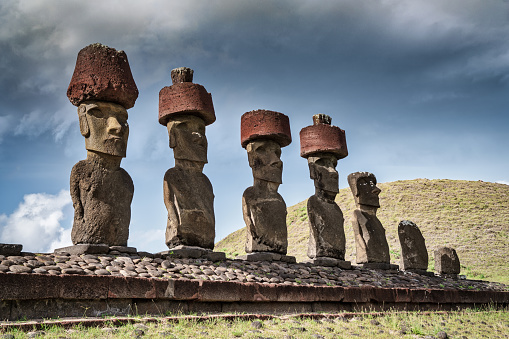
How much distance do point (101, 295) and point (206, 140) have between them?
15.0ft

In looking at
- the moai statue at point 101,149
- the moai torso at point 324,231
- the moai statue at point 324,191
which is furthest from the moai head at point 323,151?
the moai statue at point 101,149

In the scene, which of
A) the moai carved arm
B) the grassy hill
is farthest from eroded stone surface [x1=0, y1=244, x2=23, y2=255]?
the grassy hill

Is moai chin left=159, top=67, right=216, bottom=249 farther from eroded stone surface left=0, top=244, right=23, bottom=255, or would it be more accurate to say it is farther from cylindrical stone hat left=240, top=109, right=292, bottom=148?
eroded stone surface left=0, top=244, right=23, bottom=255

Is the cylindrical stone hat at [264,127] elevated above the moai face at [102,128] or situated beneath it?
elevated above

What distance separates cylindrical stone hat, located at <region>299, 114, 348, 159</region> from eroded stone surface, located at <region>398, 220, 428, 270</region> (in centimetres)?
295

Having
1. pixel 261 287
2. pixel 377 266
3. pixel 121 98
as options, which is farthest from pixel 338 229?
pixel 121 98

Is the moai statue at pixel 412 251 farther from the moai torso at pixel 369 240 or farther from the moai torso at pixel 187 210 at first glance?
the moai torso at pixel 187 210

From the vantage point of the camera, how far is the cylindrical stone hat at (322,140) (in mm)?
12898

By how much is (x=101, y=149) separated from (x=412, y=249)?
29.6 ft

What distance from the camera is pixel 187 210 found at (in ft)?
31.1

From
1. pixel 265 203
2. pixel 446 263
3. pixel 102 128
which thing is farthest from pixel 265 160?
pixel 446 263

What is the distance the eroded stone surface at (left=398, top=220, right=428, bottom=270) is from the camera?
552 inches

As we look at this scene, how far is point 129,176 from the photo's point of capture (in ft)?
29.4

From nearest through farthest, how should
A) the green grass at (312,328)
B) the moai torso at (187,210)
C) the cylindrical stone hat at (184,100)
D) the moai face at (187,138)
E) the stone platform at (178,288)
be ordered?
the green grass at (312,328)
the stone platform at (178,288)
the moai torso at (187,210)
the moai face at (187,138)
the cylindrical stone hat at (184,100)
